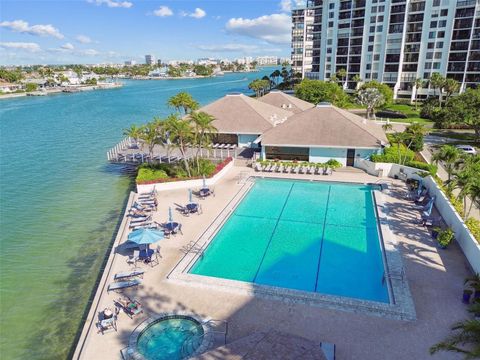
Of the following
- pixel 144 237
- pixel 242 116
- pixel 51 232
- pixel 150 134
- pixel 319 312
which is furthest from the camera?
pixel 242 116

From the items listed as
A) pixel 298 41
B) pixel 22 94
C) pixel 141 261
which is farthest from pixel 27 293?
pixel 22 94

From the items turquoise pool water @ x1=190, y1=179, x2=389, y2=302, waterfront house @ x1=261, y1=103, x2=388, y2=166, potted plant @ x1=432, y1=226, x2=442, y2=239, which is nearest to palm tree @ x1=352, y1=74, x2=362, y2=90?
waterfront house @ x1=261, y1=103, x2=388, y2=166

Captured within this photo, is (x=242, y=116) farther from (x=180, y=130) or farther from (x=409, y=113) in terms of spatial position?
(x=409, y=113)

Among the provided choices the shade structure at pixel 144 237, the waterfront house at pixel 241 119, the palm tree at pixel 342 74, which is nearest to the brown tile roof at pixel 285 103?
the waterfront house at pixel 241 119

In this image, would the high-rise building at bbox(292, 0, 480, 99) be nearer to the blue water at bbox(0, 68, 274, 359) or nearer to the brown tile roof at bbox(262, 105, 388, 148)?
the brown tile roof at bbox(262, 105, 388, 148)

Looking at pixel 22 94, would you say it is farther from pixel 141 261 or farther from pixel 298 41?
pixel 141 261

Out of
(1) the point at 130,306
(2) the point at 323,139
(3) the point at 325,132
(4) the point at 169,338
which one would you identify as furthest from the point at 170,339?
(3) the point at 325,132

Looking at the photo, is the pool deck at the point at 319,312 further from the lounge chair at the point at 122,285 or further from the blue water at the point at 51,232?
the blue water at the point at 51,232
